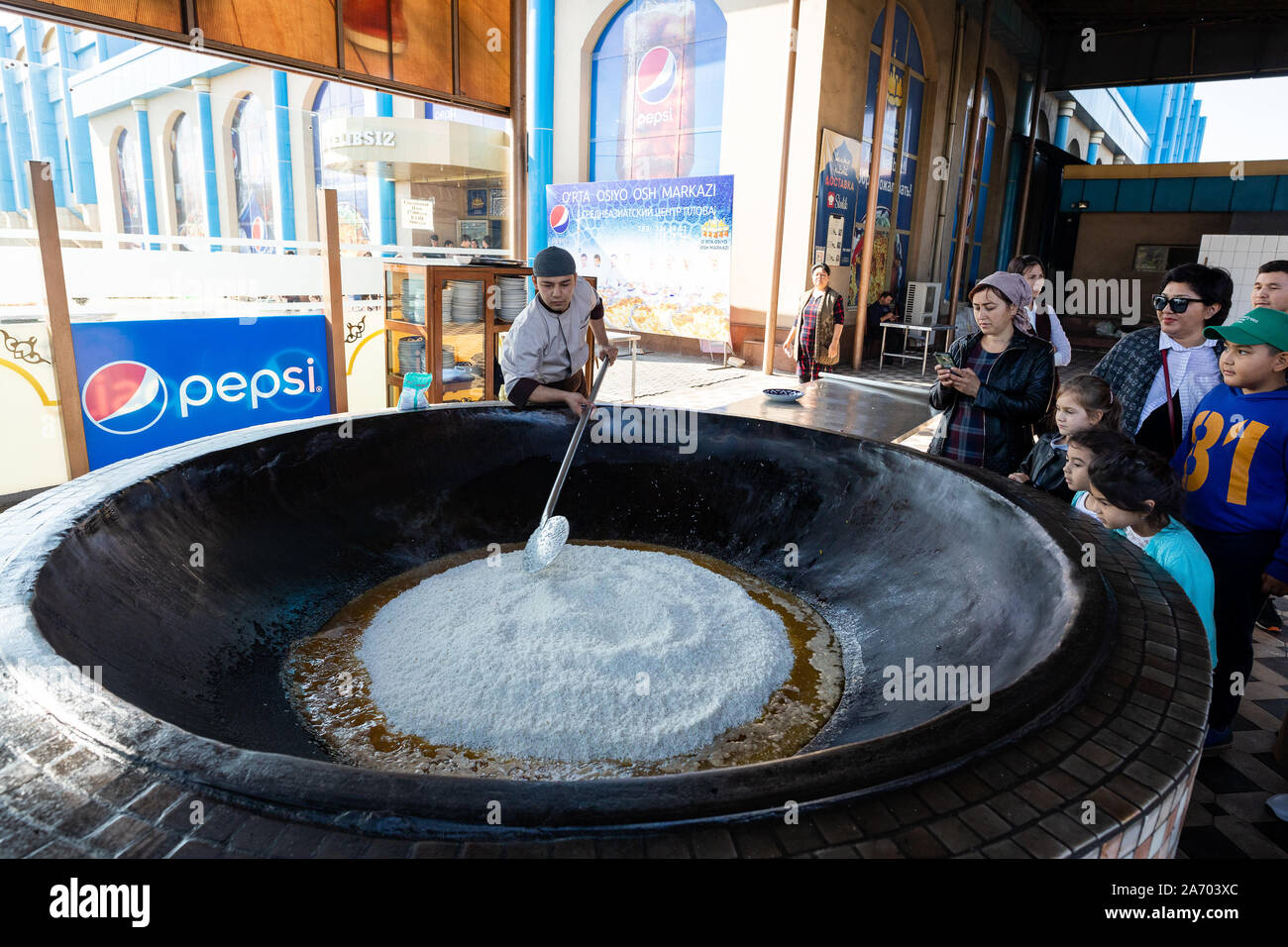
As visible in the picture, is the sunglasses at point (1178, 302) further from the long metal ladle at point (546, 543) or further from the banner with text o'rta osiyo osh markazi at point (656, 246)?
the banner with text o'rta osiyo osh markazi at point (656, 246)

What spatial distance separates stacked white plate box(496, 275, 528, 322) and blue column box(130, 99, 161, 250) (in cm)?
164

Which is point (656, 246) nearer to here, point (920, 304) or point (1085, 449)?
point (920, 304)

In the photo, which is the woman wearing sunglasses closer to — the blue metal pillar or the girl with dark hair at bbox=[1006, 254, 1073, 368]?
the girl with dark hair at bbox=[1006, 254, 1073, 368]

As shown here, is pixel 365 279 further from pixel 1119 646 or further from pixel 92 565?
pixel 1119 646

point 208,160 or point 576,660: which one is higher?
point 208,160

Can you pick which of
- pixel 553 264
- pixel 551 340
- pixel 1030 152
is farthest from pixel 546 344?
pixel 1030 152

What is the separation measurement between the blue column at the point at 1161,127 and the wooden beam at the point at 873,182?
1956 centimetres

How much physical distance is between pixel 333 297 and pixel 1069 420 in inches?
135

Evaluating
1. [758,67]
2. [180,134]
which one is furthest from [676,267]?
[180,134]

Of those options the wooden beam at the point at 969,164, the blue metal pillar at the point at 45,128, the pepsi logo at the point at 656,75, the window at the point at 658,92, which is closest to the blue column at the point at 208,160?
the blue metal pillar at the point at 45,128

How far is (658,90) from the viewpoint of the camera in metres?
8.90

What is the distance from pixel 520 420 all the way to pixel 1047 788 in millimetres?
2020

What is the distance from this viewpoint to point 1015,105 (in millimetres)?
12055

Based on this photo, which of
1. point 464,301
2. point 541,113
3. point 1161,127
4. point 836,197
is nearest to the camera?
point 464,301
